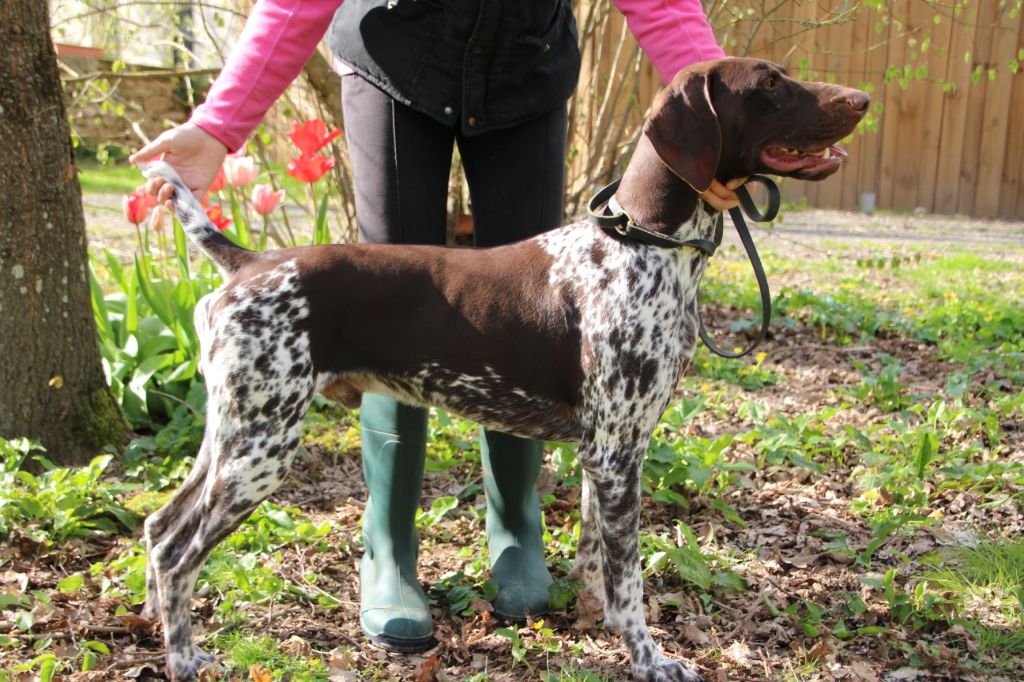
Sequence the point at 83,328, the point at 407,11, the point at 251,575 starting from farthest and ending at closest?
the point at 83,328, the point at 251,575, the point at 407,11

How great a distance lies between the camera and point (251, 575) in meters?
3.14

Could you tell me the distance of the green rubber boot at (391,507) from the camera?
294cm

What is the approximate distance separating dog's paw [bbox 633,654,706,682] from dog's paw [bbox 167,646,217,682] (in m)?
1.18

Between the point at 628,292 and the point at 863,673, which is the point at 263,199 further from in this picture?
the point at 863,673

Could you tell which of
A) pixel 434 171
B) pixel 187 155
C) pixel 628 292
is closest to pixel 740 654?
pixel 628 292

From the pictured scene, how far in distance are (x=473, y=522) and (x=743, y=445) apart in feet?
4.25

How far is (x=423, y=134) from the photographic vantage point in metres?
2.84

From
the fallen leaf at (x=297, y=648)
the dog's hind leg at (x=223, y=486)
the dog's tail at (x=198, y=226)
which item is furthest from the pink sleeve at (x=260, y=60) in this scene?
the fallen leaf at (x=297, y=648)

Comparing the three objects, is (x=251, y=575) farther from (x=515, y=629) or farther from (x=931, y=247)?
(x=931, y=247)

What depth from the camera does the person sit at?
2.59 m

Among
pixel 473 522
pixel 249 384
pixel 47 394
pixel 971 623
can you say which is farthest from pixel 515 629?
pixel 47 394

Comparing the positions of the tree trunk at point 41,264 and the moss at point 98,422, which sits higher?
the tree trunk at point 41,264

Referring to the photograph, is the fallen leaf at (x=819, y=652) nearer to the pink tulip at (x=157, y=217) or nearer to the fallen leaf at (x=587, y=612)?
the fallen leaf at (x=587, y=612)

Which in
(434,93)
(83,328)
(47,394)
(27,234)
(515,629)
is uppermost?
(434,93)
